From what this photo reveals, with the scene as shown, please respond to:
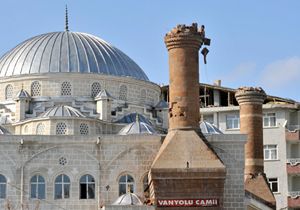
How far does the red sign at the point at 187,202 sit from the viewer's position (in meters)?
30.5

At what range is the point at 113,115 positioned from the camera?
43.1m

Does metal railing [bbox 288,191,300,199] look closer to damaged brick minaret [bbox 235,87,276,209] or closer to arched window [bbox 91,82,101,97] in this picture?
damaged brick minaret [bbox 235,87,276,209]

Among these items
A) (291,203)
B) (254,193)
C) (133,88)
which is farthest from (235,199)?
(291,203)

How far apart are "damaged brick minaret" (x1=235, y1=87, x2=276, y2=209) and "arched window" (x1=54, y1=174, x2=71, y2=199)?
31.2ft

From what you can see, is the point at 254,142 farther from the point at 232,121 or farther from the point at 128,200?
the point at 232,121

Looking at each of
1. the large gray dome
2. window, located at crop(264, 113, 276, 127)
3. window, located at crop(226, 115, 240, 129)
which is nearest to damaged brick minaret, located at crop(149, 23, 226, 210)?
the large gray dome

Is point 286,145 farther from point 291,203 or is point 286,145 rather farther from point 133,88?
point 133,88

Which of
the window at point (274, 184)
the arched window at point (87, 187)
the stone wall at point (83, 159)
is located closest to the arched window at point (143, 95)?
the window at point (274, 184)

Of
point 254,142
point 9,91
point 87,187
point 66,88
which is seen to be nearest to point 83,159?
point 87,187

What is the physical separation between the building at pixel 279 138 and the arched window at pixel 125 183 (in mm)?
17040

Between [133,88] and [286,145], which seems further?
[286,145]

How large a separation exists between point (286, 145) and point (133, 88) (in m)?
11.3

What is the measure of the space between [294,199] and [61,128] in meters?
16.3

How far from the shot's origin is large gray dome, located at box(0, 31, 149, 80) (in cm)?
4412
